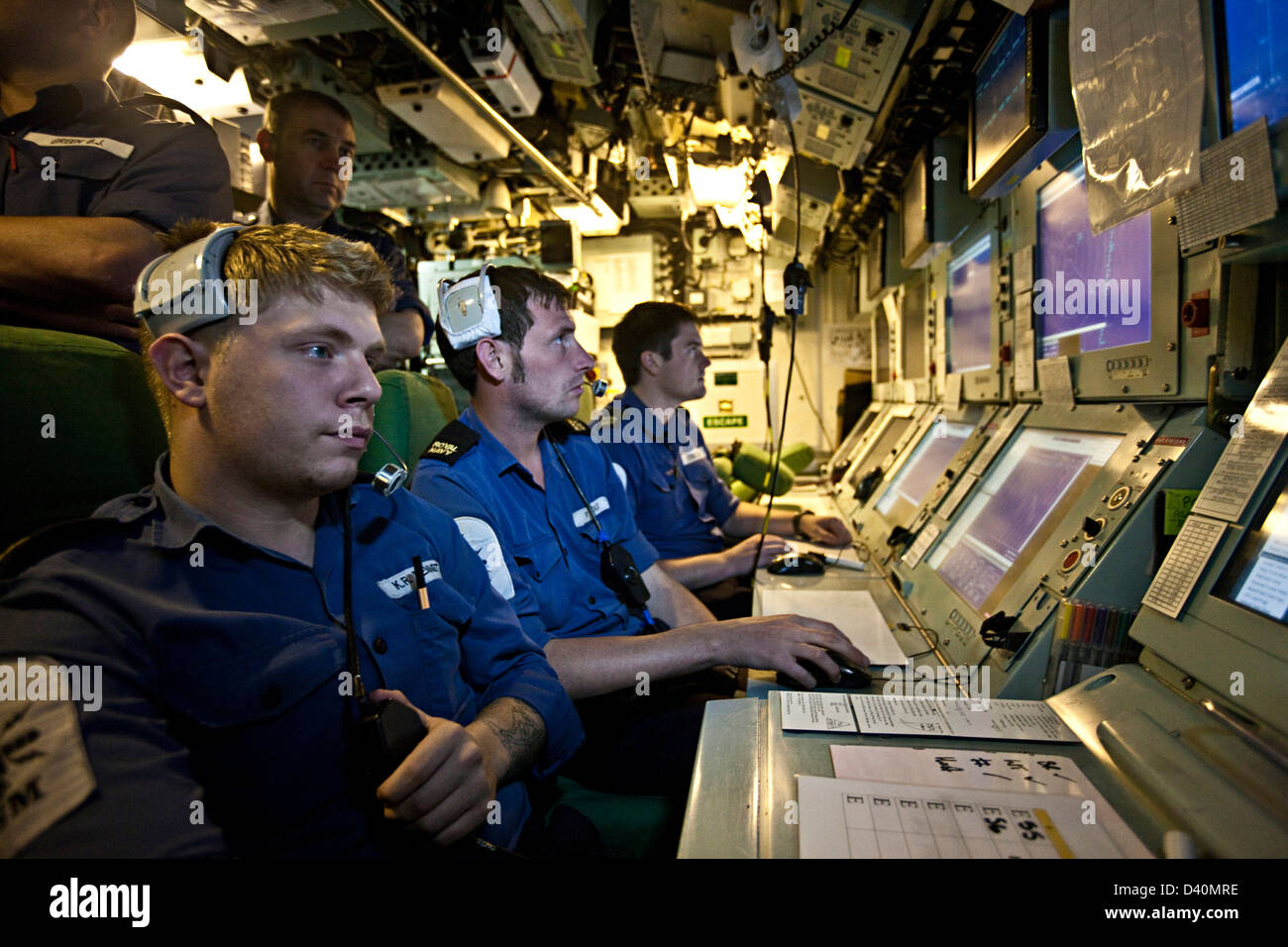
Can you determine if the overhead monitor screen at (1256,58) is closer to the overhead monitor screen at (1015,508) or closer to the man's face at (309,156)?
the overhead monitor screen at (1015,508)

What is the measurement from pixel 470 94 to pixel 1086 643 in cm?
296

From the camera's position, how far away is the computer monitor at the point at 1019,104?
154 centimetres

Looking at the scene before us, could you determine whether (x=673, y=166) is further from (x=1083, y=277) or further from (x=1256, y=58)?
(x=1256, y=58)

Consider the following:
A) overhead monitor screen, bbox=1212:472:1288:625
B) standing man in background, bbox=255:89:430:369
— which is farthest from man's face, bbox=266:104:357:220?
overhead monitor screen, bbox=1212:472:1288:625

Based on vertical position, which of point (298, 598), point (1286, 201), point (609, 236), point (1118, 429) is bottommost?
point (298, 598)

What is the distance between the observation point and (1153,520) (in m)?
1.14

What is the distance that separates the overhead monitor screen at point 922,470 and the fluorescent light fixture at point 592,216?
3.05m

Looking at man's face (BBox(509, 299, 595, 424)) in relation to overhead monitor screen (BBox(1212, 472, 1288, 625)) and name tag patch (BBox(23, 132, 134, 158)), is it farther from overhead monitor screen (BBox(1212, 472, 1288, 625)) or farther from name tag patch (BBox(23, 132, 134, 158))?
overhead monitor screen (BBox(1212, 472, 1288, 625))

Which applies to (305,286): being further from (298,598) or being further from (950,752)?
(950,752)

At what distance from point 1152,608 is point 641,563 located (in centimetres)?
131

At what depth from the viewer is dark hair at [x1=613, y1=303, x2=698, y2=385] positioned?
2.94m

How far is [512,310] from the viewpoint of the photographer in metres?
1.80

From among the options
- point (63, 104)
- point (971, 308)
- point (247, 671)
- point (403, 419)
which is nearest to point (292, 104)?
point (63, 104)
